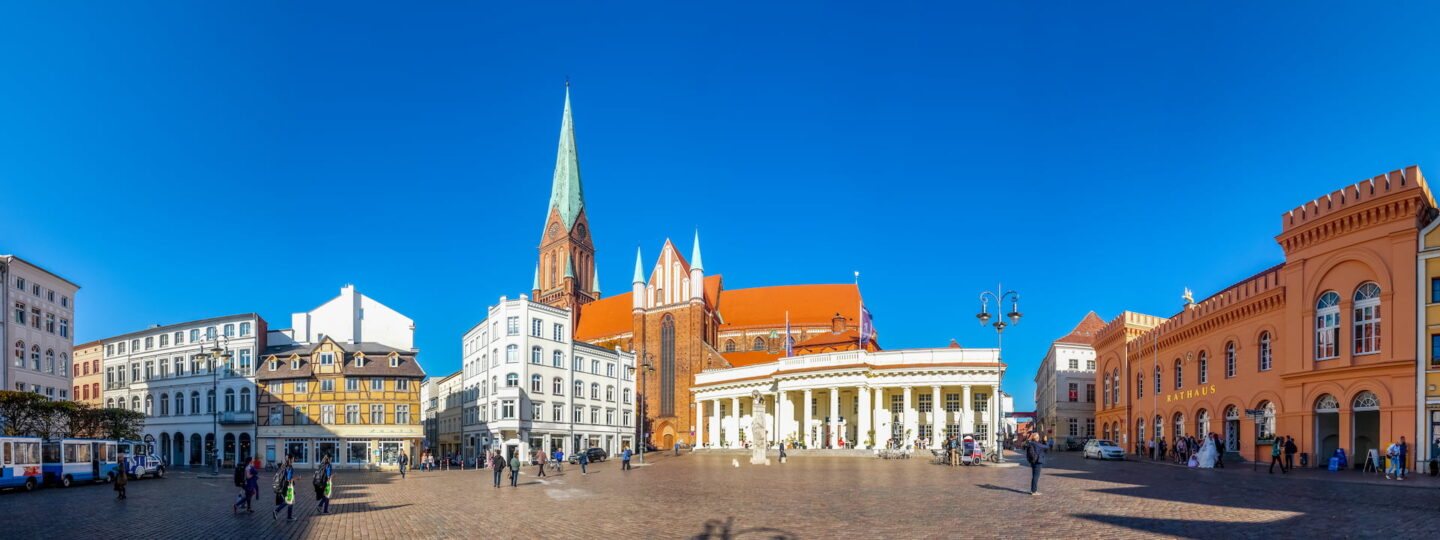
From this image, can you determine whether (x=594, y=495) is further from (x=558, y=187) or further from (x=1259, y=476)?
(x=558, y=187)

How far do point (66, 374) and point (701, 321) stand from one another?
175 ft

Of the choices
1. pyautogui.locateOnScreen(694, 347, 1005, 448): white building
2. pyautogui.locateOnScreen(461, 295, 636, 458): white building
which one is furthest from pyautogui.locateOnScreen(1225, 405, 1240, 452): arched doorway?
pyautogui.locateOnScreen(461, 295, 636, 458): white building

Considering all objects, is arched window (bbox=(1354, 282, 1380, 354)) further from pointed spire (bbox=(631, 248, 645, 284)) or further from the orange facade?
pointed spire (bbox=(631, 248, 645, 284))

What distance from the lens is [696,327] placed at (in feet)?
296

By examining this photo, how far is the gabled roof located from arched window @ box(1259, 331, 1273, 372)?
5913 cm

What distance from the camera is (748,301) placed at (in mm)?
100250

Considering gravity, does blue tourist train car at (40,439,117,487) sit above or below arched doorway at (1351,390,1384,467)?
below

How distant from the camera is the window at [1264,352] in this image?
133 feet

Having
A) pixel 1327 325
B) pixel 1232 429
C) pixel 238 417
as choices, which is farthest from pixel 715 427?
pixel 1327 325

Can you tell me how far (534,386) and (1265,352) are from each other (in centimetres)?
4715

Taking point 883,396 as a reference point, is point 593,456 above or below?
below

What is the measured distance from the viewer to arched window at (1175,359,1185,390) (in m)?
51.1

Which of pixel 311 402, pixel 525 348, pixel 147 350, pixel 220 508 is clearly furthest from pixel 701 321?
pixel 220 508

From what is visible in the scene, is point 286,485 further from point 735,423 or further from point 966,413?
point 735,423
